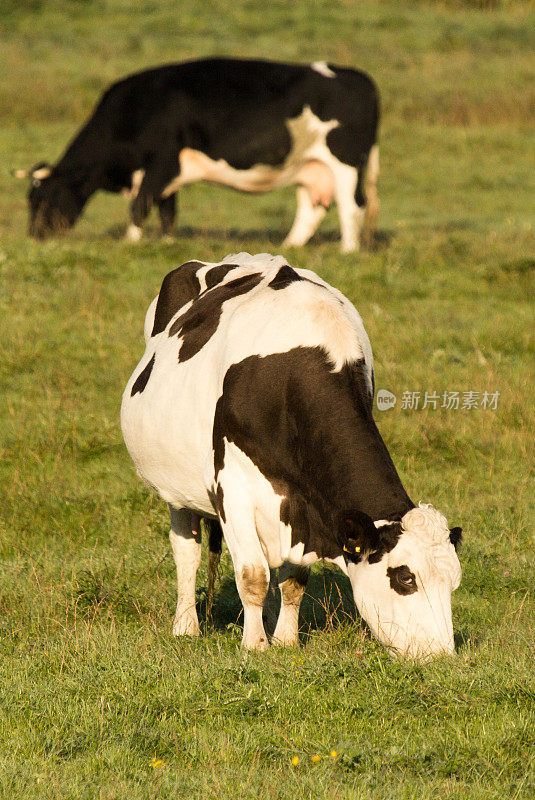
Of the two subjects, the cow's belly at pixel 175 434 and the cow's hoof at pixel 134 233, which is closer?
the cow's belly at pixel 175 434

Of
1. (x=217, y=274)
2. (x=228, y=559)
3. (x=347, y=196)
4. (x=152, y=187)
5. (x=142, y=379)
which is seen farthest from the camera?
(x=347, y=196)

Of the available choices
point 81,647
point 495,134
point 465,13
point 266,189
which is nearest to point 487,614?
point 81,647

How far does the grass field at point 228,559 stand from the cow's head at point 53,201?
1.64ft

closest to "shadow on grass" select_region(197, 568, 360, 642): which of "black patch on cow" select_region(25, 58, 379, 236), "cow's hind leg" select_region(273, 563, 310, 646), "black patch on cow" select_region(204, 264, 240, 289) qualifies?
"cow's hind leg" select_region(273, 563, 310, 646)

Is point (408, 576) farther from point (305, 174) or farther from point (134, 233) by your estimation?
point (305, 174)

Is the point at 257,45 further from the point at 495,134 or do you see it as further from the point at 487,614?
the point at 487,614

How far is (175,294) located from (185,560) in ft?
6.07

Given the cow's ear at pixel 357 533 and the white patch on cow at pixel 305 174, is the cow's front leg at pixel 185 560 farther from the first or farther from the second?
the white patch on cow at pixel 305 174

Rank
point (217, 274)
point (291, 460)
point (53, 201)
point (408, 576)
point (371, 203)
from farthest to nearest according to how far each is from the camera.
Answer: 1. point (53, 201)
2. point (371, 203)
3. point (217, 274)
4. point (291, 460)
5. point (408, 576)

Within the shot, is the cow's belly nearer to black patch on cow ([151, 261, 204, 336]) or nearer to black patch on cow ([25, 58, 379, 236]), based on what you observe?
black patch on cow ([151, 261, 204, 336])

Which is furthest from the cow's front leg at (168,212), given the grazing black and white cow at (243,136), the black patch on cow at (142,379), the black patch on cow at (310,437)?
the black patch on cow at (310,437)

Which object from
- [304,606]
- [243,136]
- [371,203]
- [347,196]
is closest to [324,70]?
[243,136]

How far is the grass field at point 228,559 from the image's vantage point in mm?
4695

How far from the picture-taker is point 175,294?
7.70m
